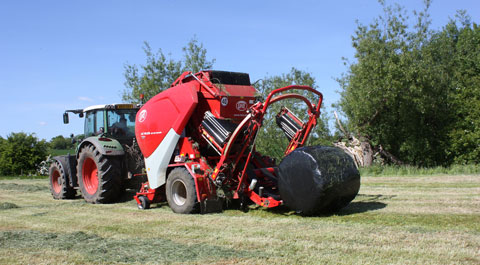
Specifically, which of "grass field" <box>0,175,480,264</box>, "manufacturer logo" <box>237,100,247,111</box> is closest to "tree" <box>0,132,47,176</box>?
"grass field" <box>0,175,480,264</box>

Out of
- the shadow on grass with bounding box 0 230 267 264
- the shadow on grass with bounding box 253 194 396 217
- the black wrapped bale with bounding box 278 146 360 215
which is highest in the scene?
the black wrapped bale with bounding box 278 146 360 215

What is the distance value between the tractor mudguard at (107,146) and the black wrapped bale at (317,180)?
4626 millimetres

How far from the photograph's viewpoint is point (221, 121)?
8797mm

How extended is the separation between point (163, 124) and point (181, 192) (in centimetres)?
139

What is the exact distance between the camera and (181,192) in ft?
29.7

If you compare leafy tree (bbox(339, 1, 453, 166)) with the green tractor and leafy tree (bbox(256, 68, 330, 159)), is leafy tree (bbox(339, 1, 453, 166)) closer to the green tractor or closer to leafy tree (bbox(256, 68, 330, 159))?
leafy tree (bbox(256, 68, 330, 159))

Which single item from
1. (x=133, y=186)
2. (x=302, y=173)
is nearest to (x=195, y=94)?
(x=302, y=173)

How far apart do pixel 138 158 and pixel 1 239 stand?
4.85 meters

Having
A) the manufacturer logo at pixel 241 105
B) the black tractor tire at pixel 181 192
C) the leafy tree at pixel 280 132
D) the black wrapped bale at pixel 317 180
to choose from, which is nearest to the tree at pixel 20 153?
the leafy tree at pixel 280 132

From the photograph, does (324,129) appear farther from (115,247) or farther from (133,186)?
(115,247)

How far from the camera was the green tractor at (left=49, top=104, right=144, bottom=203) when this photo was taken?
10844 mm

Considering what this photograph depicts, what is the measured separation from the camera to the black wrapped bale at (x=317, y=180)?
7.32 metres

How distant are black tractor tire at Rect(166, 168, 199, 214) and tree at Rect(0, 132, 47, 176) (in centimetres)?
1978

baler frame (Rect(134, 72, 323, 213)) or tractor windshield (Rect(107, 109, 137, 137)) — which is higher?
tractor windshield (Rect(107, 109, 137, 137))
